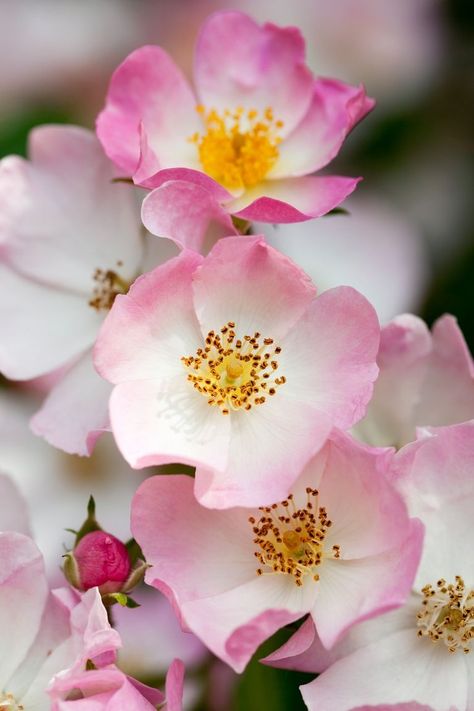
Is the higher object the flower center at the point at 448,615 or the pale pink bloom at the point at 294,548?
the pale pink bloom at the point at 294,548

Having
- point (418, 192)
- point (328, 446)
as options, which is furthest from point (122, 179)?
point (418, 192)

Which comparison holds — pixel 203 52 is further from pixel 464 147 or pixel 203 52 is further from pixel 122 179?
pixel 464 147

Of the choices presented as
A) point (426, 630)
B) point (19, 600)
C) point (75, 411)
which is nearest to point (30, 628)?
point (19, 600)

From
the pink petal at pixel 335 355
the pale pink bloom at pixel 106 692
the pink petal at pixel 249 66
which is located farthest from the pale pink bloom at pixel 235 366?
the pink petal at pixel 249 66

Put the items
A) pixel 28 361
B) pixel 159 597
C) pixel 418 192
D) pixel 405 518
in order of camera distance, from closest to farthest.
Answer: pixel 405 518, pixel 28 361, pixel 159 597, pixel 418 192

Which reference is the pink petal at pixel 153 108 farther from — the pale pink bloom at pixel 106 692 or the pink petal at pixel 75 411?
the pale pink bloom at pixel 106 692

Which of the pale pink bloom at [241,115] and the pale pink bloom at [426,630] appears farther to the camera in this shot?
the pale pink bloom at [241,115]

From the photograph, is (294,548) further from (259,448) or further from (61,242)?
(61,242)
